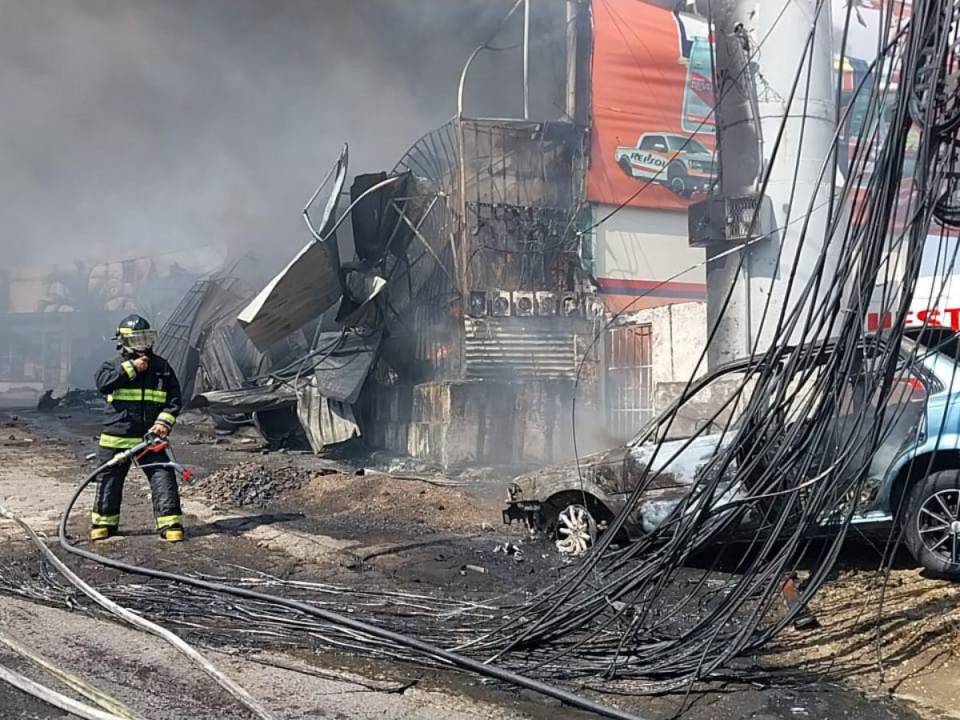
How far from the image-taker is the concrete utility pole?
773 cm

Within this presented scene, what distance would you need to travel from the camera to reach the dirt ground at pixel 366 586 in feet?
11.4

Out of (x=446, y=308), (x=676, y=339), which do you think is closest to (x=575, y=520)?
(x=676, y=339)

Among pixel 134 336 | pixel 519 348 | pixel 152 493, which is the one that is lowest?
pixel 152 493

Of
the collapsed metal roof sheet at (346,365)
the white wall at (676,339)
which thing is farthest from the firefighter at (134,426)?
the white wall at (676,339)

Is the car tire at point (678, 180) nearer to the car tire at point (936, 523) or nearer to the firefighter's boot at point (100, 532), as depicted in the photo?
the car tire at point (936, 523)

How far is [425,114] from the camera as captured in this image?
16656 mm

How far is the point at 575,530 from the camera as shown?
244 inches

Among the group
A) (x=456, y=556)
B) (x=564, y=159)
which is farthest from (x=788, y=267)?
(x=564, y=159)

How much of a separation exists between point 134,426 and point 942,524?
211 inches

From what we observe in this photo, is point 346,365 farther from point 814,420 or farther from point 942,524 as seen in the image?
point 814,420

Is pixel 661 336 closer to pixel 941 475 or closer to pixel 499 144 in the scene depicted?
pixel 499 144

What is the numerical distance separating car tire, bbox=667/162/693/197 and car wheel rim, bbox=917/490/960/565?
32.9 feet

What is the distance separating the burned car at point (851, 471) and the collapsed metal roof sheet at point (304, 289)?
568 centimetres

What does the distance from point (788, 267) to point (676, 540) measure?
5254 millimetres
